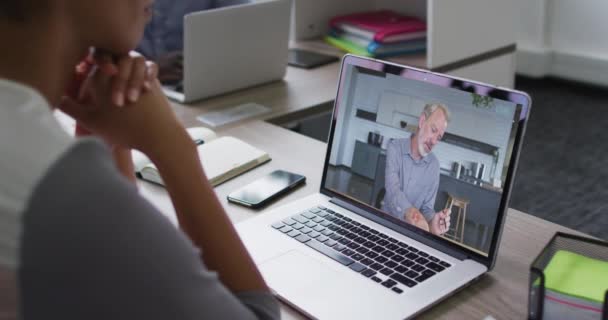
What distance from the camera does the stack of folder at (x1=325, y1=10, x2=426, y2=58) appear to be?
2160mm

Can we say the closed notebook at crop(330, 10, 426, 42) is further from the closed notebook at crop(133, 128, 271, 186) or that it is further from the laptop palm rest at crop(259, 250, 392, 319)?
the laptop palm rest at crop(259, 250, 392, 319)

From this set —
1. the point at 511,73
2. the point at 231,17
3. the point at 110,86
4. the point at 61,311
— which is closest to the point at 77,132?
the point at 110,86

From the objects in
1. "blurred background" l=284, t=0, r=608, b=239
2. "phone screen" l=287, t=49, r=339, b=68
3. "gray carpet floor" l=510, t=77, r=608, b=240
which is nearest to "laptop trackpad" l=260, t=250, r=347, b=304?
"blurred background" l=284, t=0, r=608, b=239

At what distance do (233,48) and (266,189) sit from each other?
659mm

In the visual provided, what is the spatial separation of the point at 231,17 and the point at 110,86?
911 mm

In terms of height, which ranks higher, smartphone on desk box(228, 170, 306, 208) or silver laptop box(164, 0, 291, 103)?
silver laptop box(164, 0, 291, 103)

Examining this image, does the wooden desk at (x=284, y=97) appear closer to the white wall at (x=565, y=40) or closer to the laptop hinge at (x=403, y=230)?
the laptop hinge at (x=403, y=230)

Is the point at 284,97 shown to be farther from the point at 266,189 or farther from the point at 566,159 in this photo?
the point at 566,159

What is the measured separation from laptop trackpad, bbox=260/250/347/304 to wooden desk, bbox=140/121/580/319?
29mm

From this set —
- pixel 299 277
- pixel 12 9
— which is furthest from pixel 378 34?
pixel 12 9

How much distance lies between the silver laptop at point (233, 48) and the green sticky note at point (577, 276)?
→ 1087 mm

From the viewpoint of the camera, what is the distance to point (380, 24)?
7.39 ft

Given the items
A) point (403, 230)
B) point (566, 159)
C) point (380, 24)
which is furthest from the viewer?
point (566, 159)

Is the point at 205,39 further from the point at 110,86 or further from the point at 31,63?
the point at 31,63
